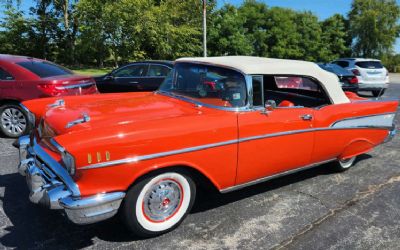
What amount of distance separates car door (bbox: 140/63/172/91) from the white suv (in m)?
7.61

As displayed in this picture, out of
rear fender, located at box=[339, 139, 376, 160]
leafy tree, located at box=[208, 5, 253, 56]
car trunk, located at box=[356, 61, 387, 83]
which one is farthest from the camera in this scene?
leafy tree, located at box=[208, 5, 253, 56]

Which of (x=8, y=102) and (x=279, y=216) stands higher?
(x=8, y=102)

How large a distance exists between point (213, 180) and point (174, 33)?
2142 centimetres

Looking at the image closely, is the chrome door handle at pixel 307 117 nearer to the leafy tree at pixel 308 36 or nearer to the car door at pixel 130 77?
the car door at pixel 130 77

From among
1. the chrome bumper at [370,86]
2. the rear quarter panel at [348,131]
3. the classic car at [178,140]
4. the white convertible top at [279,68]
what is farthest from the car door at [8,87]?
the chrome bumper at [370,86]

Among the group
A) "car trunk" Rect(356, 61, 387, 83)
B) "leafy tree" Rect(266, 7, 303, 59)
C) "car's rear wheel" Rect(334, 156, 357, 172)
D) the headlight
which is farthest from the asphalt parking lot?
"leafy tree" Rect(266, 7, 303, 59)

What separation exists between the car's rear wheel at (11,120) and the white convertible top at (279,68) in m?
3.52

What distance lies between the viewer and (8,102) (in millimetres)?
6230

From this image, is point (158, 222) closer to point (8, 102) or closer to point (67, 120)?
point (67, 120)

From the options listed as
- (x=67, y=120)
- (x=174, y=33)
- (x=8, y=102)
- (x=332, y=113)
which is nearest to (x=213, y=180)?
(x=67, y=120)

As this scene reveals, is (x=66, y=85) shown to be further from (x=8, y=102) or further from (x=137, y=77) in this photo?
(x=137, y=77)

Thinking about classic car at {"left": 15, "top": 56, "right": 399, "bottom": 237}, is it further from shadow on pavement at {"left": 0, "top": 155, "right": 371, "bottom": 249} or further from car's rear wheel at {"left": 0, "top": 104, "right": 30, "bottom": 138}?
car's rear wheel at {"left": 0, "top": 104, "right": 30, "bottom": 138}

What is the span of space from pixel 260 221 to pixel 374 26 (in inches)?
1679

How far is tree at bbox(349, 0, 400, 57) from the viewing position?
40094 mm
